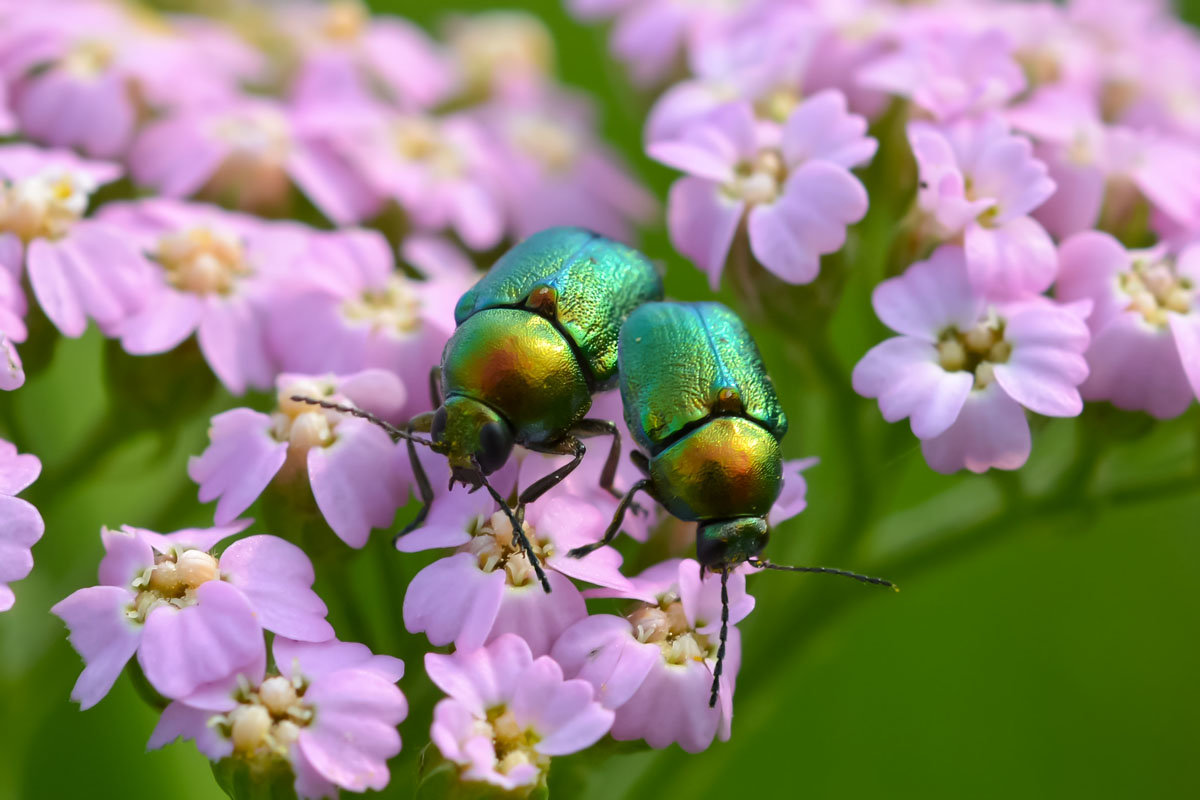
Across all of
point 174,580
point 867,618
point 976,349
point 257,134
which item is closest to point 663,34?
point 257,134

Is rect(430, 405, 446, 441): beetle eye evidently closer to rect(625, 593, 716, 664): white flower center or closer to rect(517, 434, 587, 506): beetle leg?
rect(517, 434, 587, 506): beetle leg

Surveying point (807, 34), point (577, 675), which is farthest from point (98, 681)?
point (807, 34)

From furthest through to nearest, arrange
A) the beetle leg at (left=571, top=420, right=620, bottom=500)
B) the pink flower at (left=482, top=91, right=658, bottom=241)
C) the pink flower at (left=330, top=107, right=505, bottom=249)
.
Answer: the pink flower at (left=482, top=91, right=658, bottom=241)
the pink flower at (left=330, top=107, right=505, bottom=249)
the beetle leg at (left=571, top=420, right=620, bottom=500)

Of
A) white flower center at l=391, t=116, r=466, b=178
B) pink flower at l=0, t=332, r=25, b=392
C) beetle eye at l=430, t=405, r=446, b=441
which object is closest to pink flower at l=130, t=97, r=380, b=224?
white flower center at l=391, t=116, r=466, b=178

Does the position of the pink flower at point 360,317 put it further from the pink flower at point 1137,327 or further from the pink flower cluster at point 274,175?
the pink flower at point 1137,327

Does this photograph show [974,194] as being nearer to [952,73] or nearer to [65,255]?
[952,73]

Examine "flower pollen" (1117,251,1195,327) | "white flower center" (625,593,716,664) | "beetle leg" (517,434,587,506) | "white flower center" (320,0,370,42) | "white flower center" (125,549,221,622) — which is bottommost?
"white flower center" (625,593,716,664)
